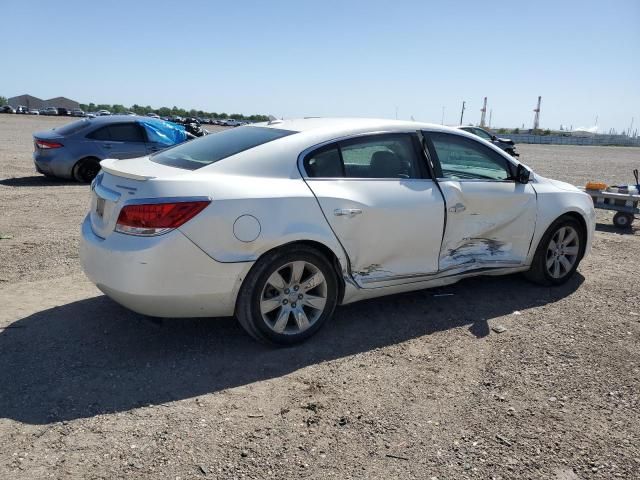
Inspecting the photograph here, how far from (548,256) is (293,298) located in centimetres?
293

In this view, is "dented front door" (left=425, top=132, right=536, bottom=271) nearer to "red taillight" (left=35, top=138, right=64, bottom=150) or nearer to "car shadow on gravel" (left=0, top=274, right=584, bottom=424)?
"car shadow on gravel" (left=0, top=274, right=584, bottom=424)

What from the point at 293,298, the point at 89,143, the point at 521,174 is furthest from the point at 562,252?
the point at 89,143

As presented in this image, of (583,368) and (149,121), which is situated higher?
(149,121)

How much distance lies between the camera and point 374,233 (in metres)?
4.48

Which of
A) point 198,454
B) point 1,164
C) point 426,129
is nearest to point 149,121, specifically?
point 1,164

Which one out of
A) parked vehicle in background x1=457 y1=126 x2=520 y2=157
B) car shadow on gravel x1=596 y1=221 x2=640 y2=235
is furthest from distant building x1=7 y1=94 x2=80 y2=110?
car shadow on gravel x1=596 y1=221 x2=640 y2=235

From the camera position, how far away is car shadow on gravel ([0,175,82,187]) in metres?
11.6

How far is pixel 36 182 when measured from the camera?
1199 cm

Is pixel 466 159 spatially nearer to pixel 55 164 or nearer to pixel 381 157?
pixel 381 157

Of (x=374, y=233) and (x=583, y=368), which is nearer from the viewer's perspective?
(x=583, y=368)

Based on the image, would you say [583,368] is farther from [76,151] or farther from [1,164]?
[1,164]

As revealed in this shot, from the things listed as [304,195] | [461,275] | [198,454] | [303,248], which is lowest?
[198,454]

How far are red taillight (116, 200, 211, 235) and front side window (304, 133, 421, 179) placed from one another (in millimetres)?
989

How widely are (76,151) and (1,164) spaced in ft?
14.1
